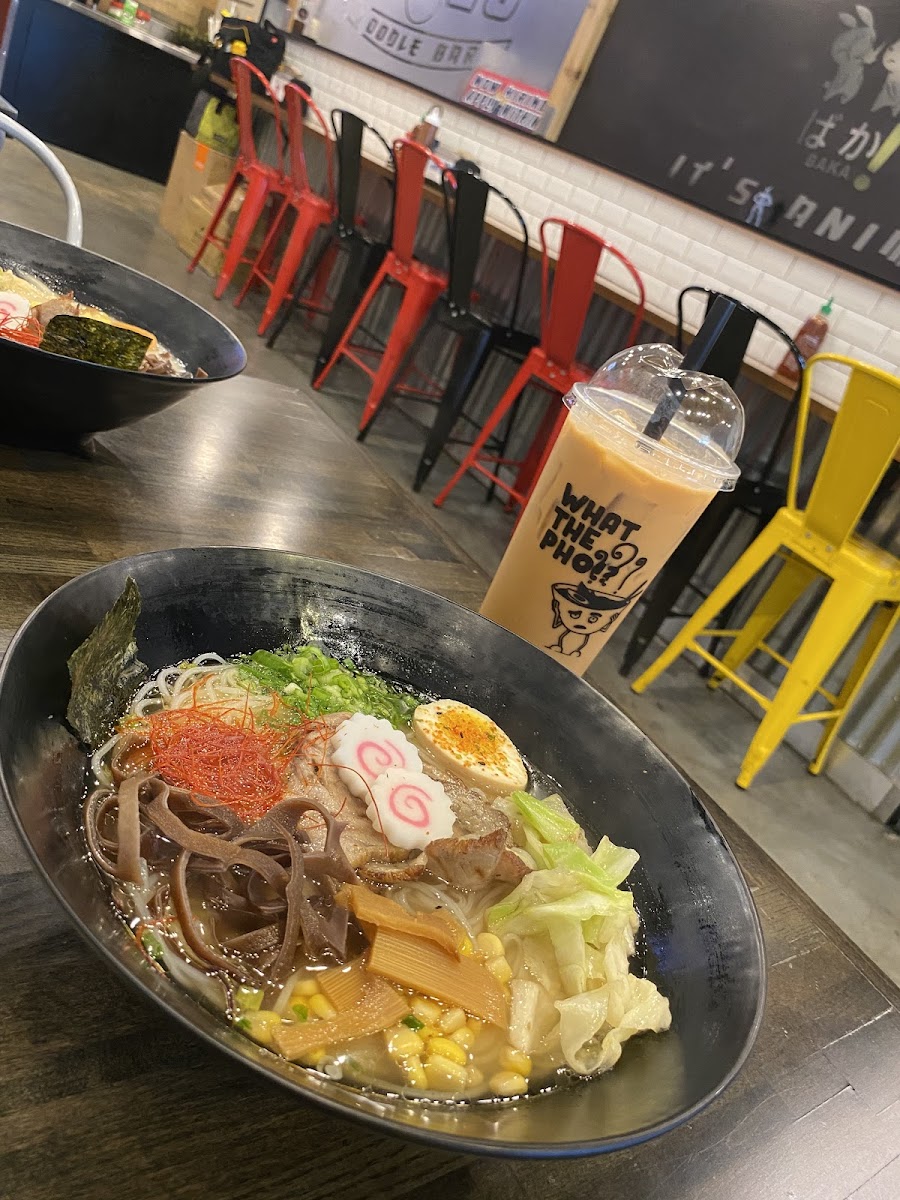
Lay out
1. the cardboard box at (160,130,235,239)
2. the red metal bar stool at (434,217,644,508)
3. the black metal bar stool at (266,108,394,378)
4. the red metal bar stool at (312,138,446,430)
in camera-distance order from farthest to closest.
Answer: the cardboard box at (160,130,235,239), the black metal bar stool at (266,108,394,378), the red metal bar stool at (312,138,446,430), the red metal bar stool at (434,217,644,508)

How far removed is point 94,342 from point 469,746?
99 centimetres

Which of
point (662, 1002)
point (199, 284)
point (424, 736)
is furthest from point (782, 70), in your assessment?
point (662, 1002)

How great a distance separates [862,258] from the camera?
173 inches

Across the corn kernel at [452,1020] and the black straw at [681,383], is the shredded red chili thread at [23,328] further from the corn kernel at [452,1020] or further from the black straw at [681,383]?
the corn kernel at [452,1020]

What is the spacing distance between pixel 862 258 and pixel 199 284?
4683 mm

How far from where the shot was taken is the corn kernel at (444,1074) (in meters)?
0.83

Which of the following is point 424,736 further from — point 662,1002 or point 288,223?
point 288,223

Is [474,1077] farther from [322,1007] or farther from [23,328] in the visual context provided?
[23,328]

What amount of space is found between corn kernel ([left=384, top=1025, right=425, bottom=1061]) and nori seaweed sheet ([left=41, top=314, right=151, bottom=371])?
1.16 m

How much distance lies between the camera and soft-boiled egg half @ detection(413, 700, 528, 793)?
1.27m

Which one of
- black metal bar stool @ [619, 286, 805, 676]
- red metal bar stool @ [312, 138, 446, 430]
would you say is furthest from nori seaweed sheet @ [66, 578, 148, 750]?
red metal bar stool @ [312, 138, 446, 430]

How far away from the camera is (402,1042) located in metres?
0.85

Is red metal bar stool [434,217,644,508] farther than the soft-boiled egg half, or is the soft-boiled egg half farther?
red metal bar stool [434,217,644,508]

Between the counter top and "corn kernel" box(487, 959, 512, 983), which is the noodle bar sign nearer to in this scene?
the counter top
